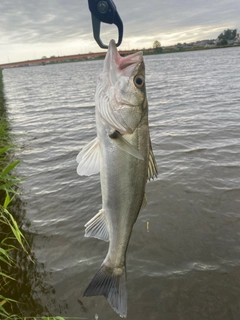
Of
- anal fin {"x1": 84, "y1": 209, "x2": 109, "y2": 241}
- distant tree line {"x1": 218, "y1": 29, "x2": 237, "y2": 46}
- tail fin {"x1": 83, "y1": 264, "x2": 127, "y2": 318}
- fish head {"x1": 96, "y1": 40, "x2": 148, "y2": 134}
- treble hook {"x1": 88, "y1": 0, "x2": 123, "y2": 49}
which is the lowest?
tail fin {"x1": 83, "y1": 264, "x2": 127, "y2": 318}

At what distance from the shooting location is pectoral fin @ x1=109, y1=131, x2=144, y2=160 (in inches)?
87.9

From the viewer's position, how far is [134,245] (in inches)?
226

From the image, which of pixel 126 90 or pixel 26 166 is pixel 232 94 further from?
pixel 126 90

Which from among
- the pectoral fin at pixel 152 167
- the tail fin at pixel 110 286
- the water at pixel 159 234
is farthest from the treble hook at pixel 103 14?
the water at pixel 159 234

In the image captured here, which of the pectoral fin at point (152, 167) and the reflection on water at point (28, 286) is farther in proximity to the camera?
the reflection on water at point (28, 286)

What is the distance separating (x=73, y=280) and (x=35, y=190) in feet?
12.5

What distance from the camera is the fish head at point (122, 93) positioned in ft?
7.89

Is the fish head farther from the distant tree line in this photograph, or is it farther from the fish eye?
the distant tree line

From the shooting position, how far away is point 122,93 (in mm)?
2424

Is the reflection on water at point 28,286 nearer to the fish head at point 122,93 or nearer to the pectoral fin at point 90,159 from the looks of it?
the pectoral fin at point 90,159

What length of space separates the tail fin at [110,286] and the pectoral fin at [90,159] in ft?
3.34

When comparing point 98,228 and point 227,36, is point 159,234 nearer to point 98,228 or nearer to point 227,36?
point 98,228

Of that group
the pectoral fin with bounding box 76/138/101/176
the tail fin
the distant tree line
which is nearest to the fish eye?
the pectoral fin with bounding box 76/138/101/176

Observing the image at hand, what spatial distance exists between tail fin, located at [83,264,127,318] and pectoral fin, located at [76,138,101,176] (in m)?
1.02
